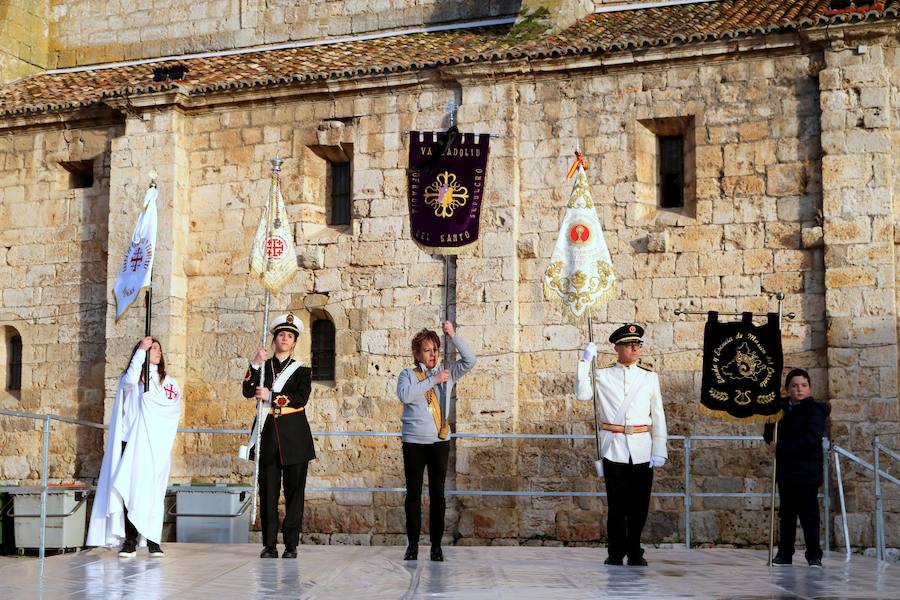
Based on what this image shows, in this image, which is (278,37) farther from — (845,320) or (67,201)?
(845,320)

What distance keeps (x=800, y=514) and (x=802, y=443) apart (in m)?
0.56

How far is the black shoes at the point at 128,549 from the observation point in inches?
382

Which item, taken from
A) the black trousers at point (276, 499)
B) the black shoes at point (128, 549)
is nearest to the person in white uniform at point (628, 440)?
the black trousers at point (276, 499)

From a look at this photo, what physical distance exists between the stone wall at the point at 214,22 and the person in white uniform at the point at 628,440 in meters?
8.86

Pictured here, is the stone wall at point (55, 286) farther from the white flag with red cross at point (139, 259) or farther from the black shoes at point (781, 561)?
the black shoes at point (781, 561)

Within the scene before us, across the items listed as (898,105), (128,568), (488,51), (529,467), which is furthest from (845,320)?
(128,568)

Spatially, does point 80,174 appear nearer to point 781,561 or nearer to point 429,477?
point 429,477

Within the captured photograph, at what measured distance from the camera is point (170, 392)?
402 inches

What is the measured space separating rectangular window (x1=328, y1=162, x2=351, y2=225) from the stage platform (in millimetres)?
6334

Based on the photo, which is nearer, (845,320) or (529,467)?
(845,320)

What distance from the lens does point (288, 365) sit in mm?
9703

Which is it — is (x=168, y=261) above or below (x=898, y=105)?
below

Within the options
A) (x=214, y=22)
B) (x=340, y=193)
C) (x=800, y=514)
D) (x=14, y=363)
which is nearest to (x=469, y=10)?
(x=340, y=193)

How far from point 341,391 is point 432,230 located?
2403mm
